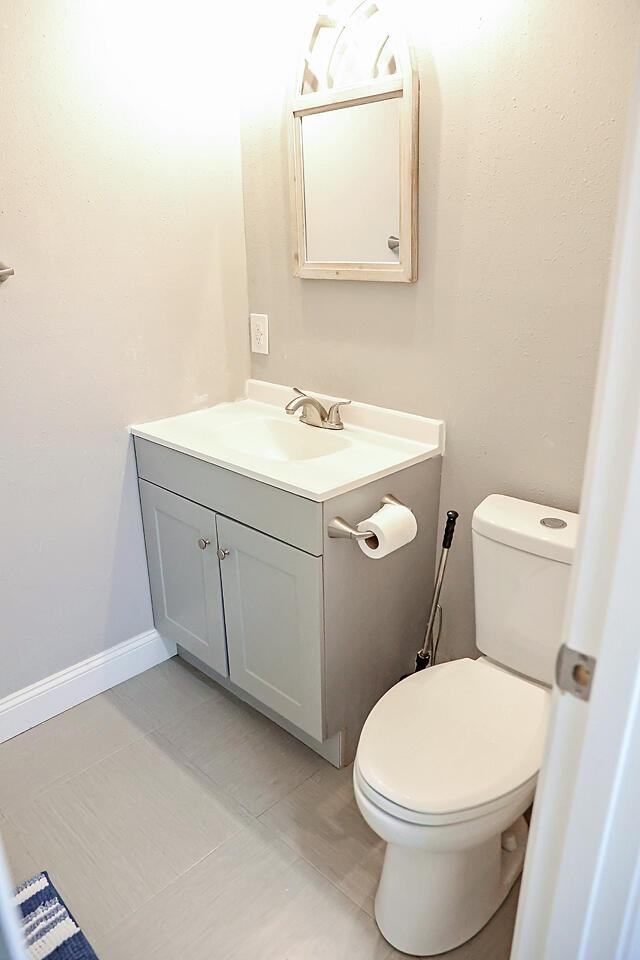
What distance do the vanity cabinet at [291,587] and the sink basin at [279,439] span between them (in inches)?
8.7

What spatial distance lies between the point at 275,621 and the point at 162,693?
2.06ft

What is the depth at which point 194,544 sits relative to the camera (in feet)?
6.45

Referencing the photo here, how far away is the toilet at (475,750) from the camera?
1.25 meters

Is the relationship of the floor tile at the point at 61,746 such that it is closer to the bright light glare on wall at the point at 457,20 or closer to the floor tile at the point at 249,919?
the floor tile at the point at 249,919

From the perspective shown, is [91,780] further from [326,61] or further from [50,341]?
[326,61]

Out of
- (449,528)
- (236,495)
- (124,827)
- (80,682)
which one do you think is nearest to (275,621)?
(236,495)

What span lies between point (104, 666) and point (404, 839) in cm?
123

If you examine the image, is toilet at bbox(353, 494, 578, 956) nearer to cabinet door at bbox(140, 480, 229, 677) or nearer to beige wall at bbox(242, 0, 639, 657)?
beige wall at bbox(242, 0, 639, 657)

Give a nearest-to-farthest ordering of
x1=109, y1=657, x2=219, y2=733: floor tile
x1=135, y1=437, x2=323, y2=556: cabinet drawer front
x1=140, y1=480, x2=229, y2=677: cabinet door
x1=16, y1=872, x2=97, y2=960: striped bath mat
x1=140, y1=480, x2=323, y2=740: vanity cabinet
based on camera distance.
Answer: x1=16, y1=872, x2=97, y2=960: striped bath mat → x1=135, y1=437, x2=323, y2=556: cabinet drawer front → x1=140, y1=480, x2=323, y2=740: vanity cabinet → x1=140, y1=480, x2=229, y2=677: cabinet door → x1=109, y1=657, x2=219, y2=733: floor tile

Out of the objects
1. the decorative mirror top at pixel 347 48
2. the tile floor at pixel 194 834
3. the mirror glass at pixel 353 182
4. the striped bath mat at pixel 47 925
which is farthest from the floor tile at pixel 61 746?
the decorative mirror top at pixel 347 48

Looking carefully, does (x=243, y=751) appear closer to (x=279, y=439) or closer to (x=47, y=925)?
(x=47, y=925)

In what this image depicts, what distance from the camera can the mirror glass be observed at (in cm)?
170

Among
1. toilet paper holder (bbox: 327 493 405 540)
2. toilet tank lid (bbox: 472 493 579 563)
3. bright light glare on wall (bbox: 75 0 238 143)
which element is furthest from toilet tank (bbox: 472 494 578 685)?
bright light glare on wall (bbox: 75 0 238 143)

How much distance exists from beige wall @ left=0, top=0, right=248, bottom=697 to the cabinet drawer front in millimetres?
131
